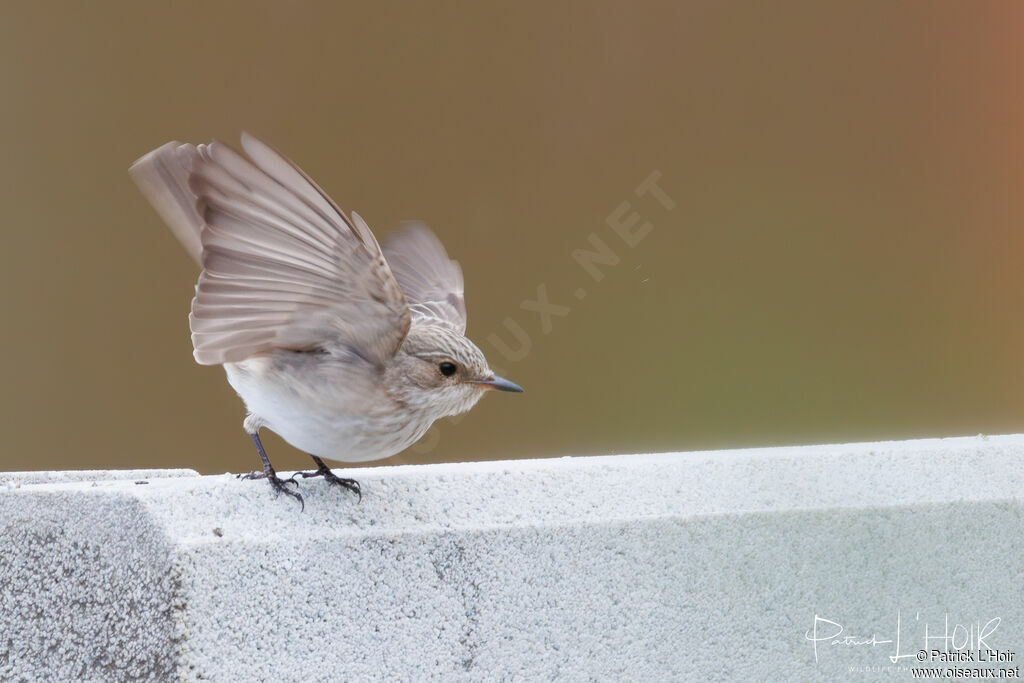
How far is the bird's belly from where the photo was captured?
195 cm

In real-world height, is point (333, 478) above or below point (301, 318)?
below

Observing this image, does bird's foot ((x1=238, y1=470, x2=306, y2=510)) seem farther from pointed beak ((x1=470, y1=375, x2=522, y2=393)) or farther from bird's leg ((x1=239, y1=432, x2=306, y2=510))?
pointed beak ((x1=470, y1=375, x2=522, y2=393))

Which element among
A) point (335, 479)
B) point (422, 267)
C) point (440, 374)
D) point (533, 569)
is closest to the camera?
point (533, 569)

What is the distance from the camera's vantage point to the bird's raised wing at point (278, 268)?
70.4 inches

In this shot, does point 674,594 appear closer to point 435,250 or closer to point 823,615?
point 823,615

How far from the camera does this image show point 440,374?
206cm

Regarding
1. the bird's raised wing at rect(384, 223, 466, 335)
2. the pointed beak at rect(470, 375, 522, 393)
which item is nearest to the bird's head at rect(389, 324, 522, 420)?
the pointed beak at rect(470, 375, 522, 393)

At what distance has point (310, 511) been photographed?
1739 millimetres

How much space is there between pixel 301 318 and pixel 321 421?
176 mm

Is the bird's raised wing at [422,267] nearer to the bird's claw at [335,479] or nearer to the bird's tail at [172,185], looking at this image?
the bird's tail at [172,185]
